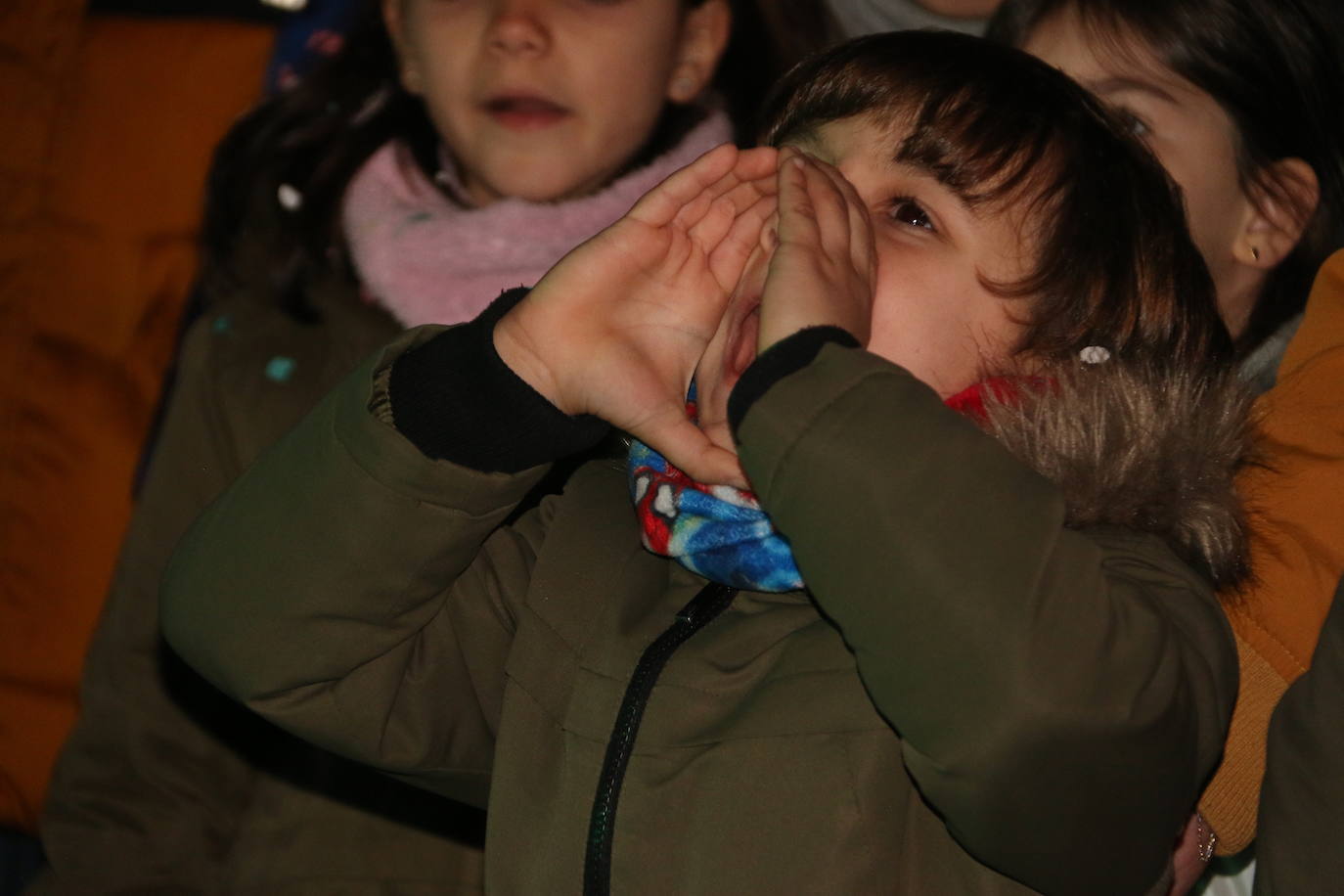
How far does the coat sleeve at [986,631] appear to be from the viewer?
988 millimetres

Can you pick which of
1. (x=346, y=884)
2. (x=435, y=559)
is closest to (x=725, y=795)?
(x=435, y=559)

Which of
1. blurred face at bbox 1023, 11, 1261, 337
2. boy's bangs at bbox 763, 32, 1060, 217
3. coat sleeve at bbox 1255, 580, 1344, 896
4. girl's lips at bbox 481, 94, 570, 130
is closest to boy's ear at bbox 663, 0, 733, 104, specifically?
girl's lips at bbox 481, 94, 570, 130

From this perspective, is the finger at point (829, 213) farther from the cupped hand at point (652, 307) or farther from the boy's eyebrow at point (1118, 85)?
the boy's eyebrow at point (1118, 85)

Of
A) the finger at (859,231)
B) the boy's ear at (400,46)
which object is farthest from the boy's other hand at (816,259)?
the boy's ear at (400,46)

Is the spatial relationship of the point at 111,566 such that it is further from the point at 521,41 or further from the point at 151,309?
the point at 521,41

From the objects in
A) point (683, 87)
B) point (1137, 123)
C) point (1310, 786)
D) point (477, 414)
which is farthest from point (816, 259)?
point (683, 87)

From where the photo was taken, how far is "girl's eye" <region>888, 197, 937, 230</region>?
1.27 m

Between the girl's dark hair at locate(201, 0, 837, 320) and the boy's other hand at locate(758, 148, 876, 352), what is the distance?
2.60 ft

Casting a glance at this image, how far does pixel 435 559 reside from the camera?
1.21 m

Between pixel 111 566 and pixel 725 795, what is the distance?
1.26 m

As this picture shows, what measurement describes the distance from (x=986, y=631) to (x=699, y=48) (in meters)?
1.24

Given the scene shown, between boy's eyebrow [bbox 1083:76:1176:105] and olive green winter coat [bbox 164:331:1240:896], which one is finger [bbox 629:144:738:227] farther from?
boy's eyebrow [bbox 1083:76:1176:105]

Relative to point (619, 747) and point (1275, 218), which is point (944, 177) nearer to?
point (619, 747)

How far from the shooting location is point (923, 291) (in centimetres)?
124
